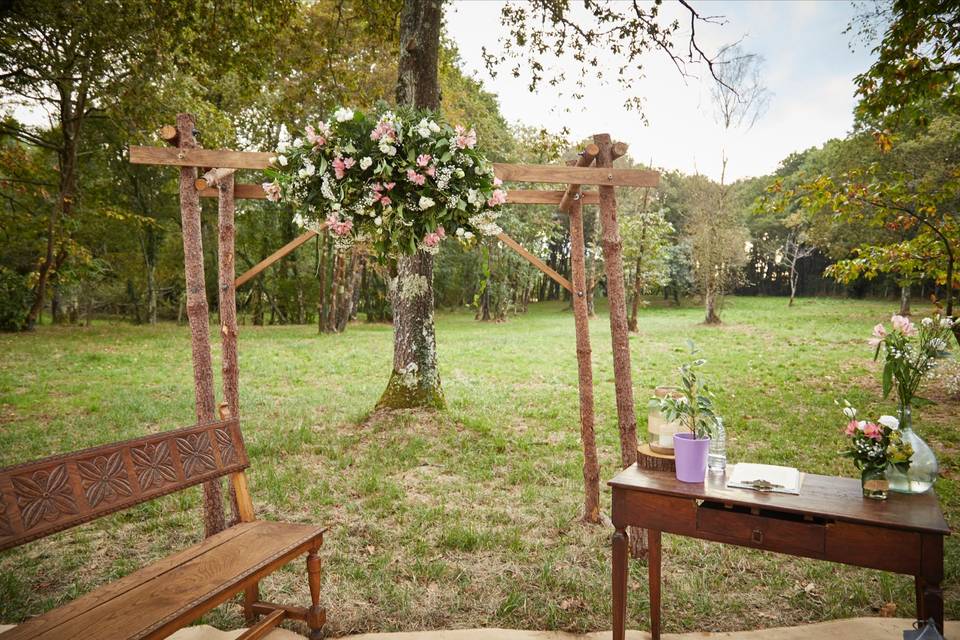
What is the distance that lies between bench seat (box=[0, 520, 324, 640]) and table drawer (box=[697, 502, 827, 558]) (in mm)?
2060

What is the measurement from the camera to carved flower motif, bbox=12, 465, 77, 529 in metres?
2.08

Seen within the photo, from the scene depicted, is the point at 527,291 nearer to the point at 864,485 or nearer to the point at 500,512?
the point at 500,512

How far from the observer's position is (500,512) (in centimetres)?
466

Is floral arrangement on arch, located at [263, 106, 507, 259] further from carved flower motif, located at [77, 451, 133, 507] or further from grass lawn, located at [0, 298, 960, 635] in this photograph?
grass lawn, located at [0, 298, 960, 635]

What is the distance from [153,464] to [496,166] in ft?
8.66

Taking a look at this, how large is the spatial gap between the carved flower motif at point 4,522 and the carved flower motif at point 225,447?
1087 millimetres

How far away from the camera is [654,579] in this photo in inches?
119

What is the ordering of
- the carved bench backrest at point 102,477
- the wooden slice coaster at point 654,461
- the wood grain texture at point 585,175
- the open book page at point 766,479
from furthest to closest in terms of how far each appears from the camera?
the wood grain texture at point 585,175 → the wooden slice coaster at point 654,461 → the open book page at point 766,479 → the carved bench backrest at point 102,477

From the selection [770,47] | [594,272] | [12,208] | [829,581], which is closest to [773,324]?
[594,272]

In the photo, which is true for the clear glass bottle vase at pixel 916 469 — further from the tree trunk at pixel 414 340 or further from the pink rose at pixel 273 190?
the tree trunk at pixel 414 340

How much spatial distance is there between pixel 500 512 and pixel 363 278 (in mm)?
26590

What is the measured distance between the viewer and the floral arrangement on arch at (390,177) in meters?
3.01

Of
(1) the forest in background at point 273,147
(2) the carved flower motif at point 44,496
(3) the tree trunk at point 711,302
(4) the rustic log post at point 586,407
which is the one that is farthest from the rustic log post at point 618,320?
(3) the tree trunk at point 711,302

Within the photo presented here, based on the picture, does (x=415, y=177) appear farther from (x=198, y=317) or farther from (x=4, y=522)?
(x=4, y=522)
